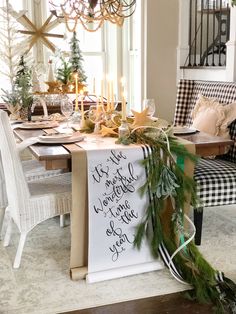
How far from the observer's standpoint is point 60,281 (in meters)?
2.37

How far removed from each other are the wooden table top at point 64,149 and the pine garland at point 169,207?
0.25 m

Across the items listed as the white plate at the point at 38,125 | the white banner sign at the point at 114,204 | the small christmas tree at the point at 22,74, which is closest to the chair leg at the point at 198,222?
the white banner sign at the point at 114,204

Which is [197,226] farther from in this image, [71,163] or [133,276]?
[71,163]

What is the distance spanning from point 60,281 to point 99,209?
1.56 ft

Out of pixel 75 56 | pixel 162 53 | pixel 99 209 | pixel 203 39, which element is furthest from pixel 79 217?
pixel 75 56

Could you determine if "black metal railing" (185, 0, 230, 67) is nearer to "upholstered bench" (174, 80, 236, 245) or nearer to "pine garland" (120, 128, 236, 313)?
"upholstered bench" (174, 80, 236, 245)

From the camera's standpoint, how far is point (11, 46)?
23.5 feet

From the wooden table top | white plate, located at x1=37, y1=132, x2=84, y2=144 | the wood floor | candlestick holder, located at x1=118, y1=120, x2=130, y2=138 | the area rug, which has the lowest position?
the wood floor

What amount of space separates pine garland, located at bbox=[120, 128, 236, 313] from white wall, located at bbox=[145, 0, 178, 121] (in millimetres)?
3019

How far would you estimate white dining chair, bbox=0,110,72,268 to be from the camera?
2.40m

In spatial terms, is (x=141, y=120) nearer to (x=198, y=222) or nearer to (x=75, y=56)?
(x=198, y=222)

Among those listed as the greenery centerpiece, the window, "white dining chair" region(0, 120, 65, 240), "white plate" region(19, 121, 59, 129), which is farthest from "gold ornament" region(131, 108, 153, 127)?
the window

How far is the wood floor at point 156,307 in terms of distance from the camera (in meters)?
2.07

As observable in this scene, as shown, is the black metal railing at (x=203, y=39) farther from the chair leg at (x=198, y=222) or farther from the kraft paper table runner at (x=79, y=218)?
the kraft paper table runner at (x=79, y=218)
